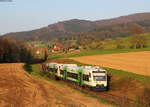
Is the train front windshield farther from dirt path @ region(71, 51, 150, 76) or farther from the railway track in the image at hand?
dirt path @ region(71, 51, 150, 76)

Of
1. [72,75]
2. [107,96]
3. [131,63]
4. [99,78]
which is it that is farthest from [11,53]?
[107,96]

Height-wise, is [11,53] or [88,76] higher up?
[88,76]

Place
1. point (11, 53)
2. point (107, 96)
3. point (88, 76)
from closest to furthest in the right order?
point (107, 96), point (88, 76), point (11, 53)

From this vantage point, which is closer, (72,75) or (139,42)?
(72,75)

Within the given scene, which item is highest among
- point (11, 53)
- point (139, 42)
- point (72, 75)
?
point (139, 42)

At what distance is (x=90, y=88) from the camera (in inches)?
1357

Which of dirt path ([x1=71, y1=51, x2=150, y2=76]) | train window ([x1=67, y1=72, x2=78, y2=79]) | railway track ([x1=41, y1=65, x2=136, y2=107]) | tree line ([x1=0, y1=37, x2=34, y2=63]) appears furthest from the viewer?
tree line ([x1=0, y1=37, x2=34, y2=63])

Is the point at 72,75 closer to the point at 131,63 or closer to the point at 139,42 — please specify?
the point at 131,63

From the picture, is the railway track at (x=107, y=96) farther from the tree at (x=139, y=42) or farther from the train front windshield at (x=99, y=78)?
the tree at (x=139, y=42)

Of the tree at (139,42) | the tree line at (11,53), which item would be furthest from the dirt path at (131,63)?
the tree line at (11,53)

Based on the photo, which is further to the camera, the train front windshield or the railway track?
the train front windshield

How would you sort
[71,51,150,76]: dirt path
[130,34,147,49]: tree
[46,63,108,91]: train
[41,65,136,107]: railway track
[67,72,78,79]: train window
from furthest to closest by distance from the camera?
[130,34,147,49]: tree, [71,51,150,76]: dirt path, [67,72,78,79]: train window, [46,63,108,91]: train, [41,65,136,107]: railway track

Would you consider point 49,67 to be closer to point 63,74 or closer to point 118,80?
point 63,74

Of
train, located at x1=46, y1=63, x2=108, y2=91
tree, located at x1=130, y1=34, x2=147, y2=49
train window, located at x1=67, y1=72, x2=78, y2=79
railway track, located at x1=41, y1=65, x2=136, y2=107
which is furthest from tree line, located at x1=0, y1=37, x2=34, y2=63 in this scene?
railway track, located at x1=41, y1=65, x2=136, y2=107
